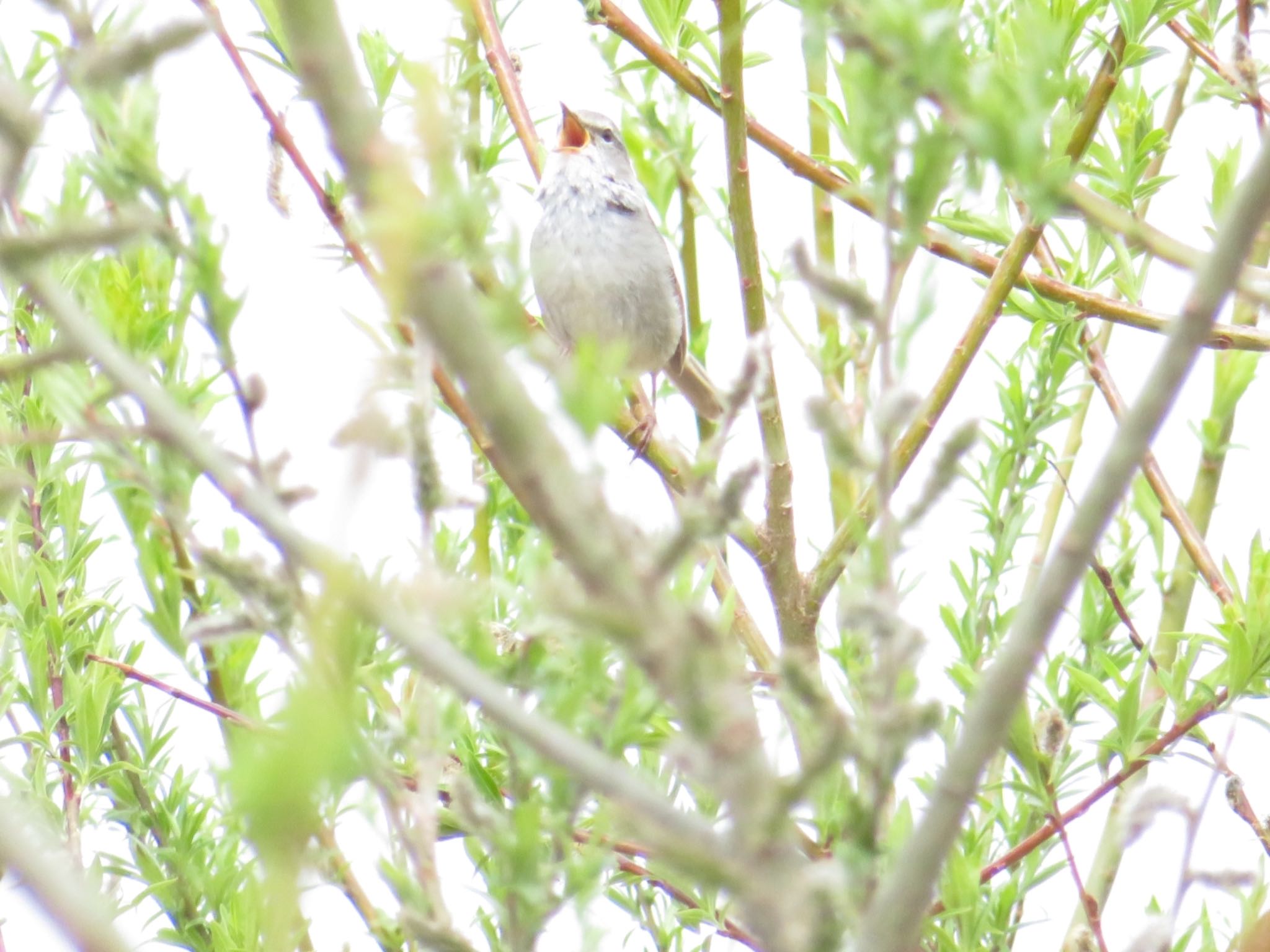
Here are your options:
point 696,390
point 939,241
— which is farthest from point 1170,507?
point 696,390

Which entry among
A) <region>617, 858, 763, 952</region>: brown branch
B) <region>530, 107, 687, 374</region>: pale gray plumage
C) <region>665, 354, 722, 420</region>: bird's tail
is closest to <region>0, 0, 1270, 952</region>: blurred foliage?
<region>617, 858, 763, 952</region>: brown branch

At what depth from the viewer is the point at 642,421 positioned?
10.5ft

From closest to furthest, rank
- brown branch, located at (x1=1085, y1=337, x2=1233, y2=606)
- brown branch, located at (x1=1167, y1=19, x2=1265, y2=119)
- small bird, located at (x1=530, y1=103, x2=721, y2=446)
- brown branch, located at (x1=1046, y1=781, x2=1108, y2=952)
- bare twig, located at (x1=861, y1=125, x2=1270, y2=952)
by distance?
bare twig, located at (x1=861, y1=125, x2=1270, y2=952), brown branch, located at (x1=1046, y1=781, x2=1108, y2=952), brown branch, located at (x1=1167, y1=19, x2=1265, y2=119), brown branch, located at (x1=1085, y1=337, x2=1233, y2=606), small bird, located at (x1=530, y1=103, x2=721, y2=446)

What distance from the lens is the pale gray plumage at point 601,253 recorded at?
475 cm

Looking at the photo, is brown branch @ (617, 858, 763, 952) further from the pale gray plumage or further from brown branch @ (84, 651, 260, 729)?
the pale gray plumage

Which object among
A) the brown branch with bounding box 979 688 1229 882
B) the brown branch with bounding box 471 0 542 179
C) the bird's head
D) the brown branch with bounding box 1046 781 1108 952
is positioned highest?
the bird's head

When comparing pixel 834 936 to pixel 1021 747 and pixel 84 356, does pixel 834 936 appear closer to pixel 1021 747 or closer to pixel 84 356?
pixel 84 356

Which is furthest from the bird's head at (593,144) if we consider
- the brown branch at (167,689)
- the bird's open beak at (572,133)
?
the brown branch at (167,689)

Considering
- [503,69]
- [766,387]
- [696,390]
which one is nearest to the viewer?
[766,387]

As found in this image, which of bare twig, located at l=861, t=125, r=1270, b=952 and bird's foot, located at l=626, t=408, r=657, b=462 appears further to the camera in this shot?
bird's foot, located at l=626, t=408, r=657, b=462

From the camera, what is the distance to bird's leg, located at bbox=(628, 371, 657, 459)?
9.59 ft

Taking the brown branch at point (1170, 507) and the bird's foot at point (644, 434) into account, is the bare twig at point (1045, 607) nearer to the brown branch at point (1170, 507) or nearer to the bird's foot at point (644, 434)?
the brown branch at point (1170, 507)

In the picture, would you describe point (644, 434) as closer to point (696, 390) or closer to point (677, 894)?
point (696, 390)

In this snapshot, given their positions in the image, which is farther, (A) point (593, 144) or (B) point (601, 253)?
(A) point (593, 144)
